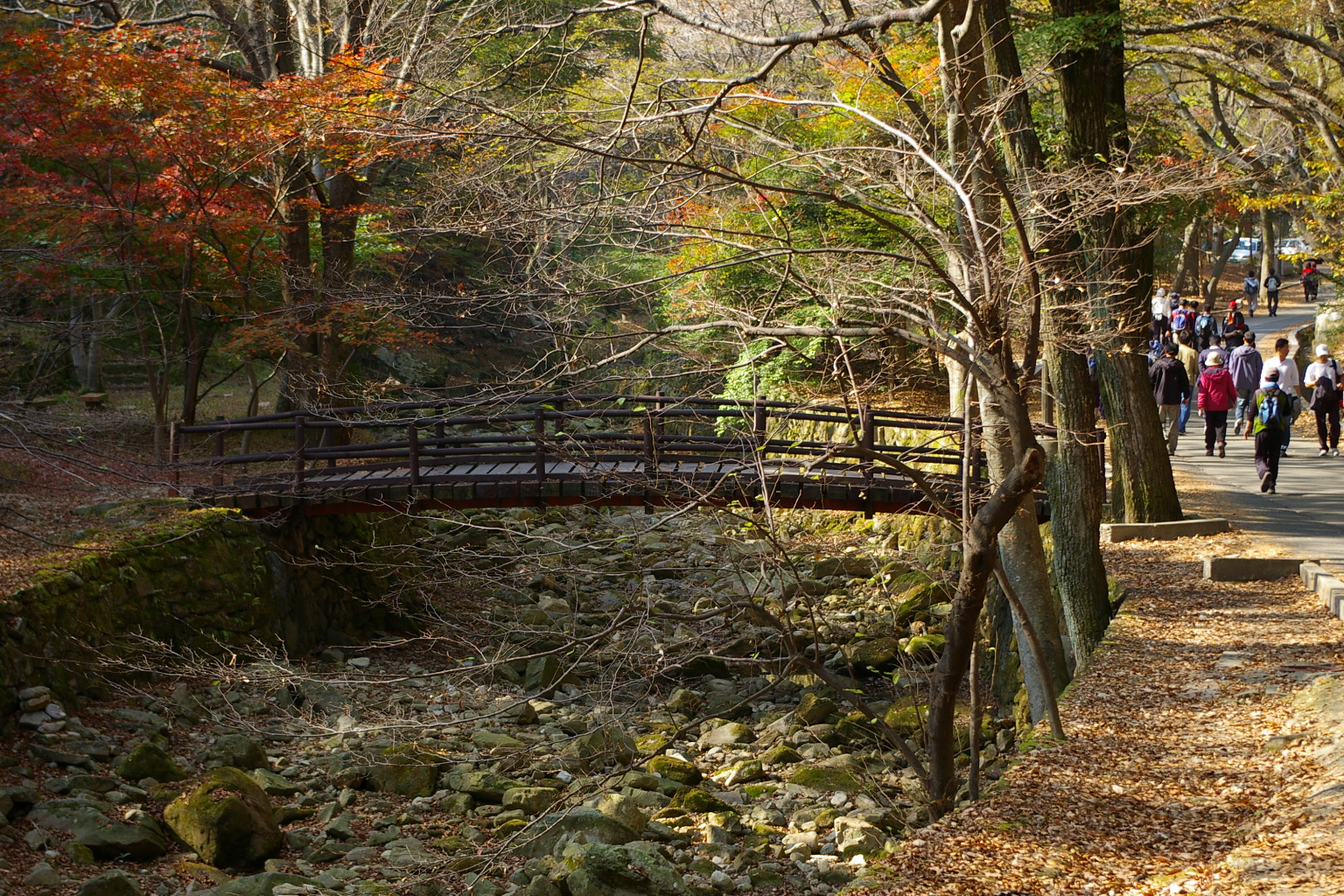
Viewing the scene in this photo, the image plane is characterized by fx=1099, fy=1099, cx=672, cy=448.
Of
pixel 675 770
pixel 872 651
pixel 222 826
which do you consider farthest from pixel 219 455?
pixel 872 651

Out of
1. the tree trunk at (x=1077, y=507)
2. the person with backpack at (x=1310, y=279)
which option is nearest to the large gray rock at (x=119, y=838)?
the tree trunk at (x=1077, y=507)

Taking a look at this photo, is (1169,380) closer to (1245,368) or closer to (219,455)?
(1245,368)

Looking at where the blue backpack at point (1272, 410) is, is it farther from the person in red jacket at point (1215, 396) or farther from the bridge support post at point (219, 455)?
the bridge support post at point (219, 455)

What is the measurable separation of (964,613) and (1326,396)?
41.2 ft

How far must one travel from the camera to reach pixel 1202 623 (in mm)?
9477

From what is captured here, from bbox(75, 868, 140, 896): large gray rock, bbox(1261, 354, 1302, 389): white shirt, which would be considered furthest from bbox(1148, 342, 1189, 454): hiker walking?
bbox(75, 868, 140, 896): large gray rock

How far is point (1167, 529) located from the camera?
12.5 meters

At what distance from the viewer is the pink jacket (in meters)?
16.5

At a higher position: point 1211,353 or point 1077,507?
point 1211,353

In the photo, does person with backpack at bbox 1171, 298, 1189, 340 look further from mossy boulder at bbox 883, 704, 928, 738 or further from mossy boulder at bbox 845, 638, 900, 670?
mossy boulder at bbox 883, 704, 928, 738

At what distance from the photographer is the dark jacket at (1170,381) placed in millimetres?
16672

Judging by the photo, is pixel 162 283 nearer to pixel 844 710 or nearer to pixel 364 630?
pixel 364 630

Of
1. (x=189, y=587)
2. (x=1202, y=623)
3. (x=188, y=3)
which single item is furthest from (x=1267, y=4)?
(x=188, y=3)

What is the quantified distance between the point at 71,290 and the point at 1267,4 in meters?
18.8
